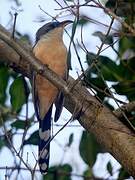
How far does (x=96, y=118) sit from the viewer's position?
2.19 metres

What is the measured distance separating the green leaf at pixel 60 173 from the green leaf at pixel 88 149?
17cm

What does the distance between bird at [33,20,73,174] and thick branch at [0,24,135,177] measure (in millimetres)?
171

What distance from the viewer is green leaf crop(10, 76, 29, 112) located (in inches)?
102

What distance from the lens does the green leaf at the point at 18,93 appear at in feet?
8.50

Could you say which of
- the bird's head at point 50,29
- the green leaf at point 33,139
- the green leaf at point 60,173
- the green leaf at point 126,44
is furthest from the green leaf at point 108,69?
the green leaf at point 60,173

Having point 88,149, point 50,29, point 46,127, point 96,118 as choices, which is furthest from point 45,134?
point 50,29

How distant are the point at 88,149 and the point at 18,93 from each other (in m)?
0.42

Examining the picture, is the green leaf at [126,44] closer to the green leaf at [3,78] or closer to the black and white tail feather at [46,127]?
the black and white tail feather at [46,127]

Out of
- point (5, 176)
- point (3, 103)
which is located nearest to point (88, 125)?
point (5, 176)

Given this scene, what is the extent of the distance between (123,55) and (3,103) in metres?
0.67

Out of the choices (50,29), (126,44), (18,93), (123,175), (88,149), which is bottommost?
(123,175)

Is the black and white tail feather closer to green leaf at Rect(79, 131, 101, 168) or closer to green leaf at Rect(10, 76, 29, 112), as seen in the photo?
green leaf at Rect(10, 76, 29, 112)

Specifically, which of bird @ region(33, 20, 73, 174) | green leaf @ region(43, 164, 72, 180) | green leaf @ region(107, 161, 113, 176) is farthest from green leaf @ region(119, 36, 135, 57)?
→ green leaf @ region(43, 164, 72, 180)

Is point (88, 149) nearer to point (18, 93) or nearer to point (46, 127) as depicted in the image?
point (46, 127)
